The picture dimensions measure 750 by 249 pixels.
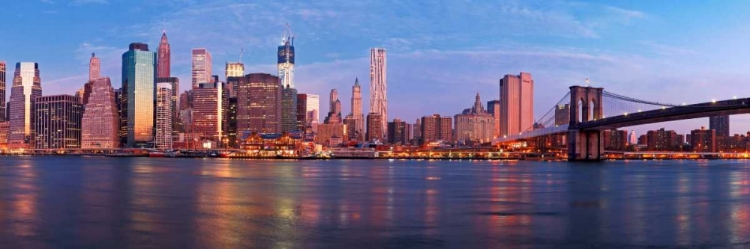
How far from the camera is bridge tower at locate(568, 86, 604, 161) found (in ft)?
324

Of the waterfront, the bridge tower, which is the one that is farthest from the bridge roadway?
the waterfront

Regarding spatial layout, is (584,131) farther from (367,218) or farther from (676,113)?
(367,218)

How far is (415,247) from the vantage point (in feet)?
59.0

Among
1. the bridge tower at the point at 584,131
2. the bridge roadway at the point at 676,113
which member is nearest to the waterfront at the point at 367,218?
the bridge roadway at the point at 676,113

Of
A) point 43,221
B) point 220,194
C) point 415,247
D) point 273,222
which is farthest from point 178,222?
point 220,194

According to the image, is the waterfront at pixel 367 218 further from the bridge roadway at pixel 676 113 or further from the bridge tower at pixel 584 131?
the bridge tower at pixel 584 131

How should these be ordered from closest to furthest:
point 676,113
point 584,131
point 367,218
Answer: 1. point 367,218
2. point 676,113
3. point 584,131

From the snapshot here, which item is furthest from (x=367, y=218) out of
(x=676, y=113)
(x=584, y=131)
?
(x=584, y=131)

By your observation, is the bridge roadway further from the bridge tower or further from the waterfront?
the waterfront

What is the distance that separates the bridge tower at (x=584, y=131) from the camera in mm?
98750

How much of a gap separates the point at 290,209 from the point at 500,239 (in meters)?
10.3

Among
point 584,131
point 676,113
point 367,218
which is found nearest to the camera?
point 367,218

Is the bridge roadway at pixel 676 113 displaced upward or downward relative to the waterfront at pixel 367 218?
upward

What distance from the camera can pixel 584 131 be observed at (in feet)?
329
